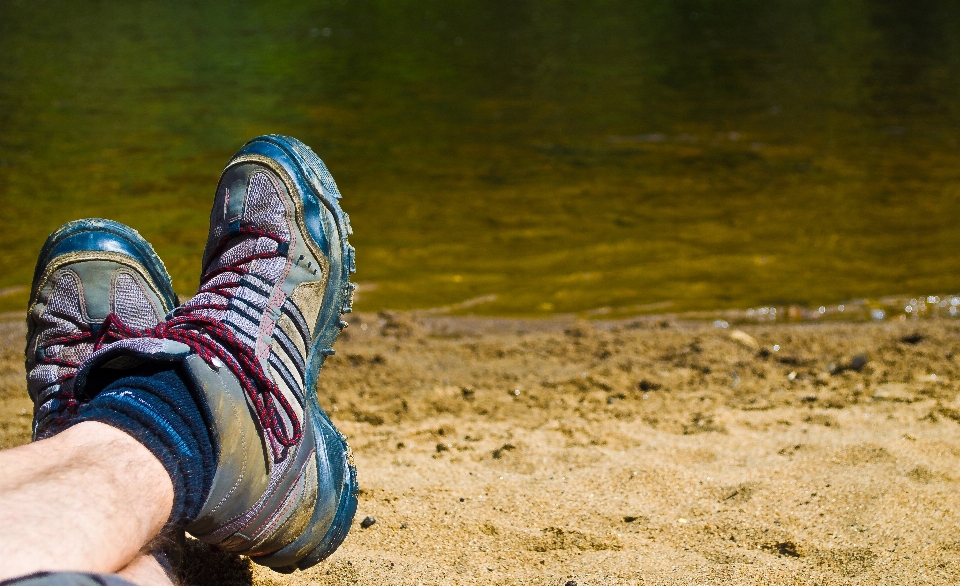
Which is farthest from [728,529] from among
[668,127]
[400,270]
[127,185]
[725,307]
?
[668,127]

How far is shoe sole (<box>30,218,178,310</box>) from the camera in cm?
240

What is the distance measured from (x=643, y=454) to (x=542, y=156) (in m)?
4.82

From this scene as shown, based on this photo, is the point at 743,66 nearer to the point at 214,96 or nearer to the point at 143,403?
the point at 214,96

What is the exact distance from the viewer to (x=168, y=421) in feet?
5.23

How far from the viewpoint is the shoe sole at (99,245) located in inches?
94.7

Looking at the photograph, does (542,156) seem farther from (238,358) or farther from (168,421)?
(168,421)

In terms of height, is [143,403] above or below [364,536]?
above

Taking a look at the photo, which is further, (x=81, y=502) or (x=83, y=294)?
(x=83, y=294)

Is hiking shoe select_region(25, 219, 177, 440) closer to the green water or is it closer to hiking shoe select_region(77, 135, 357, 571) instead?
hiking shoe select_region(77, 135, 357, 571)

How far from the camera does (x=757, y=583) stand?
1.90 m

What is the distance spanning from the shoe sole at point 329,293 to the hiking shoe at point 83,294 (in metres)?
0.41

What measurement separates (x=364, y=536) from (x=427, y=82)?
9214 millimetres

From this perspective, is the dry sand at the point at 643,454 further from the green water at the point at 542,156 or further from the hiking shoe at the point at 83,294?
the green water at the point at 542,156

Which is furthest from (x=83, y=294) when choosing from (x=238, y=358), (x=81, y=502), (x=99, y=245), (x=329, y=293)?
(x=81, y=502)
